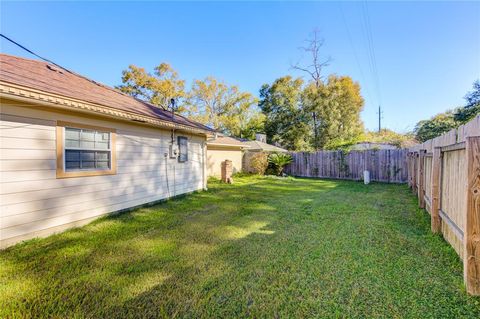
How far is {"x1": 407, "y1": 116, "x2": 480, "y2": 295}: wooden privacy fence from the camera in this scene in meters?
2.15

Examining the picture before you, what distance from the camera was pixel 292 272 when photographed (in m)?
2.65

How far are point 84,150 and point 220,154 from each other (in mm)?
9520

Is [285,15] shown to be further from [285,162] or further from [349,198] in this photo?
[349,198]

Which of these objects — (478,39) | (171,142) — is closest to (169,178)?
(171,142)

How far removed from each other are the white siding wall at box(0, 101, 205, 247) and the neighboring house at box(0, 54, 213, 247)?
1 centimetres

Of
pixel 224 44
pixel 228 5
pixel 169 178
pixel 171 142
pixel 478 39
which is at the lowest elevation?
pixel 169 178

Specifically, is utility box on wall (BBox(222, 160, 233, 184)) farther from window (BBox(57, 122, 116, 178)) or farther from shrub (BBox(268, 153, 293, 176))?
window (BBox(57, 122, 116, 178))

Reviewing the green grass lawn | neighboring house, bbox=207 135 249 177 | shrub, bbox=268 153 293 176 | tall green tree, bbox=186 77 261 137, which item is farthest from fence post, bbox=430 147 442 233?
tall green tree, bbox=186 77 261 137

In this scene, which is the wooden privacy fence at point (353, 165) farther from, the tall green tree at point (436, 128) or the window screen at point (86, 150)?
the window screen at point (86, 150)

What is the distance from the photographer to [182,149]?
7.67 meters

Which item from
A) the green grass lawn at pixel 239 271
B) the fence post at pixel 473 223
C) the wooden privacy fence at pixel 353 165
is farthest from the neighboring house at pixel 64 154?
the wooden privacy fence at pixel 353 165

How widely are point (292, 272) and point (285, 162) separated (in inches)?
465

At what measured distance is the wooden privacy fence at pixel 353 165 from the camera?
1103 centimetres

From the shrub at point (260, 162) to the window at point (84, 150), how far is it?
33.1ft
